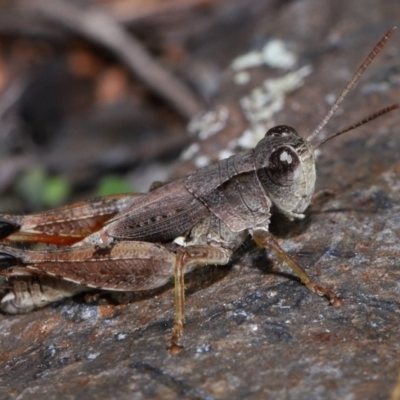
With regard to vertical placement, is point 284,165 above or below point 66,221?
below

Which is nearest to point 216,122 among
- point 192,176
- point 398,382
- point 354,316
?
point 192,176

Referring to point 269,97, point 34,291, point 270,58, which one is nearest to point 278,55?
point 270,58

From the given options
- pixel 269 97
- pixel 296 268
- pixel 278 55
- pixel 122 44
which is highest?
pixel 122 44

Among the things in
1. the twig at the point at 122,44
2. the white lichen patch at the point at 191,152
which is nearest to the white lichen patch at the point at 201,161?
the white lichen patch at the point at 191,152

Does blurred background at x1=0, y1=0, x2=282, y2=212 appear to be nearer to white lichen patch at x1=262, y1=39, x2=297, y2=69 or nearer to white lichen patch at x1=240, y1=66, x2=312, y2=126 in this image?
white lichen patch at x1=262, y1=39, x2=297, y2=69

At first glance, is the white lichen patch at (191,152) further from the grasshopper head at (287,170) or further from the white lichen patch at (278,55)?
the grasshopper head at (287,170)

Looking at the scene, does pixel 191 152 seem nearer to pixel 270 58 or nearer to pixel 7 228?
pixel 270 58

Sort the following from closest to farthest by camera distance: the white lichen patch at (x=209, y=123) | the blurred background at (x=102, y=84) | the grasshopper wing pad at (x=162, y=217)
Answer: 1. the grasshopper wing pad at (x=162, y=217)
2. the white lichen patch at (x=209, y=123)
3. the blurred background at (x=102, y=84)
